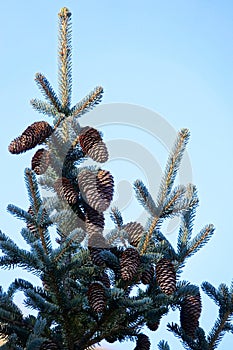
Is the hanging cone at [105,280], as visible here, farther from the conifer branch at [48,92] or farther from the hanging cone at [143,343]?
the conifer branch at [48,92]

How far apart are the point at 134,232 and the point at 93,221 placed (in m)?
0.35

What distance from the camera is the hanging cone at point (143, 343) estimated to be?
3.99 meters

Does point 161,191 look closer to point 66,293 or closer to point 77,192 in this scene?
point 77,192

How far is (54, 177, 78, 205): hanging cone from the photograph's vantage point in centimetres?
390

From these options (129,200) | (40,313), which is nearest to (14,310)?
(40,313)

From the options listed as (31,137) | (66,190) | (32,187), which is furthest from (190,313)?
(31,137)

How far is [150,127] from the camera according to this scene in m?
4.77

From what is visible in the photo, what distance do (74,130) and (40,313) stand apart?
1471 mm

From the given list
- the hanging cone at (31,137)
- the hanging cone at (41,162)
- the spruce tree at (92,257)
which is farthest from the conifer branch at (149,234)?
the hanging cone at (31,137)

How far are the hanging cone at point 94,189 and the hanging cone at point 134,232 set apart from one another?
1.22 feet

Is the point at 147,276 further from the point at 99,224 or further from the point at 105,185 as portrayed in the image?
the point at 105,185

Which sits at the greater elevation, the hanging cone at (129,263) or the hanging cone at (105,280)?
the hanging cone at (129,263)

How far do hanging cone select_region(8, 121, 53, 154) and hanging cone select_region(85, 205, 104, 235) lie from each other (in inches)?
27.4

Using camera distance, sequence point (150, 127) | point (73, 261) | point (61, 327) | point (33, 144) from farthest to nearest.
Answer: point (150, 127) < point (33, 144) < point (61, 327) < point (73, 261)
